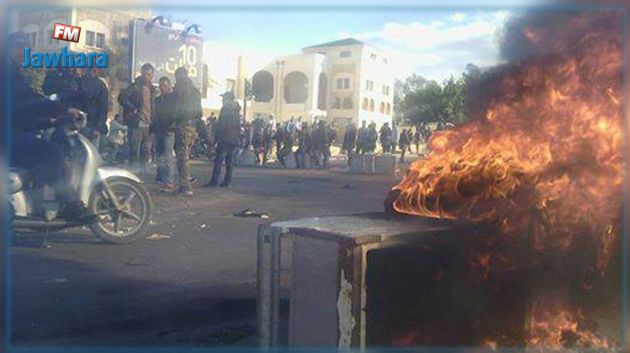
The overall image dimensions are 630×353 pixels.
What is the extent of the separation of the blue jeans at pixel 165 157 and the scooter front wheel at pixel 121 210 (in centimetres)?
42

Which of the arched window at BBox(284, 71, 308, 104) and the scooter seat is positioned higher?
the arched window at BBox(284, 71, 308, 104)

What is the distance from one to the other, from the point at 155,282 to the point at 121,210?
127 centimetres

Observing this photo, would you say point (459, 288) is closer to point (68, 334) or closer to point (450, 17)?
point (450, 17)

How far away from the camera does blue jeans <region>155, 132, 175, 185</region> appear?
213 inches

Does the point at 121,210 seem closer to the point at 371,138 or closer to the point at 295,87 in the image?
the point at 295,87

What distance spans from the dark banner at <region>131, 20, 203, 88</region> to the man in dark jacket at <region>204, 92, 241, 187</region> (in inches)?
12.1

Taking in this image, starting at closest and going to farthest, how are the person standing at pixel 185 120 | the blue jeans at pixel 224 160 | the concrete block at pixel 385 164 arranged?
the person standing at pixel 185 120 → the concrete block at pixel 385 164 → the blue jeans at pixel 224 160

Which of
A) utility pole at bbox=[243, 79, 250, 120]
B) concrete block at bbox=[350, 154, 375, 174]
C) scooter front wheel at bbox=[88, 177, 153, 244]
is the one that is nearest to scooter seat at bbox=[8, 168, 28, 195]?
scooter front wheel at bbox=[88, 177, 153, 244]

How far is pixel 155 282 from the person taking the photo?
408cm

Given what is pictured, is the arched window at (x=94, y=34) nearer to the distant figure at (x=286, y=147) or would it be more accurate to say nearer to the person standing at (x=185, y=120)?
the person standing at (x=185, y=120)

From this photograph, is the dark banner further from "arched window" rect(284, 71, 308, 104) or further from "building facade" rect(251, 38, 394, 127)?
"arched window" rect(284, 71, 308, 104)

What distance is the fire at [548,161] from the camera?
3.11m

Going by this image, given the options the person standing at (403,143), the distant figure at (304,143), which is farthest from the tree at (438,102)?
the distant figure at (304,143)

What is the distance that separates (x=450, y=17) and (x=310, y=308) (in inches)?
72.6
